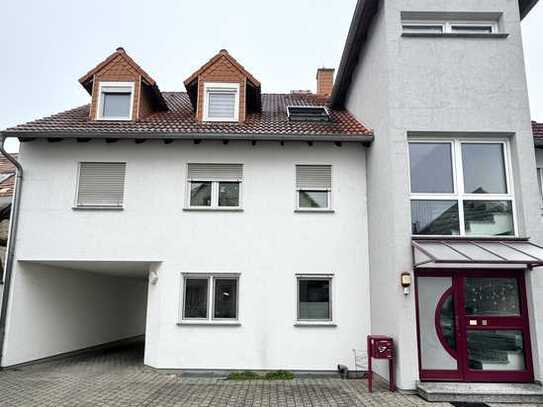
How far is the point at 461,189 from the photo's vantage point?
7988mm

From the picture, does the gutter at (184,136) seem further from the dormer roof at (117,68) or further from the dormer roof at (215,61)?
the dormer roof at (215,61)

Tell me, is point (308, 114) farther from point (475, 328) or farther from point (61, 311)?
point (61, 311)

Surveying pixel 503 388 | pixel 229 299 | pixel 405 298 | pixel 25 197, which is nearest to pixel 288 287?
pixel 229 299

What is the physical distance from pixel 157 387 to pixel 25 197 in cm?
577

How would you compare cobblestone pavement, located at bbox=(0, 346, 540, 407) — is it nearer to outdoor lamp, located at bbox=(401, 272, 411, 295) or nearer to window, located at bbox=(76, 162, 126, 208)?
outdoor lamp, located at bbox=(401, 272, 411, 295)

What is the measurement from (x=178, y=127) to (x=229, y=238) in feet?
10.3

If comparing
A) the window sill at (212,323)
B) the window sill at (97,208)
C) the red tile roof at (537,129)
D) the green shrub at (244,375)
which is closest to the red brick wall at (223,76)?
the window sill at (97,208)

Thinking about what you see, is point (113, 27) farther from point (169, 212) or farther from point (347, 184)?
point (347, 184)

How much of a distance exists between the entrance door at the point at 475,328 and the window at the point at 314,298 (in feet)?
7.77

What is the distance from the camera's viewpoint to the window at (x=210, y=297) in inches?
367

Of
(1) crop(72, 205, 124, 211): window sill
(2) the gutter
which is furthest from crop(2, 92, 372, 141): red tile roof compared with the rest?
(1) crop(72, 205, 124, 211): window sill

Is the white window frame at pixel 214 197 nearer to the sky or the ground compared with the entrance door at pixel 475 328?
nearer to the sky

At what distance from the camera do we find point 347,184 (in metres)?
9.84

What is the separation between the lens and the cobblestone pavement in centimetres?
671
